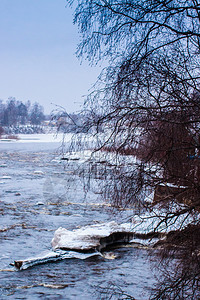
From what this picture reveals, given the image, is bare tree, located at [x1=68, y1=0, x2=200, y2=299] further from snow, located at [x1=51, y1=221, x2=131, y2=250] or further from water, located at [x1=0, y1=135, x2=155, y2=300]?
snow, located at [x1=51, y1=221, x2=131, y2=250]

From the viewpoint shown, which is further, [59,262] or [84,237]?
[84,237]

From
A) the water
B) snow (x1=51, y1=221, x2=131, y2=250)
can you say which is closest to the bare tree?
the water

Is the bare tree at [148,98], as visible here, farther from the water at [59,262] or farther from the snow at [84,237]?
the snow at [84,237]

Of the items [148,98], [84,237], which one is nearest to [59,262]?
[84,237]

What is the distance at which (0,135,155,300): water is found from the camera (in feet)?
19.4

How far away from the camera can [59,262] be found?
7.20 meters

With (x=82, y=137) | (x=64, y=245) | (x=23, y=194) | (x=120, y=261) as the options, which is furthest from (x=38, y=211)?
(x=82, y=137)

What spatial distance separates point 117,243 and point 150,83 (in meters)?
5.56

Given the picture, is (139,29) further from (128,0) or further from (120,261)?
(120,261)

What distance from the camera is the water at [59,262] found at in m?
5.91

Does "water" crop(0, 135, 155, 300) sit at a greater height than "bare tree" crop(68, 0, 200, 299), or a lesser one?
lesser

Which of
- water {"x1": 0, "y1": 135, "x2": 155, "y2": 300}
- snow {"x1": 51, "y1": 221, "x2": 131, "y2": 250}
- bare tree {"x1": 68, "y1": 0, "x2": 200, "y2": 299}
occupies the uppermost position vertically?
bare tree {"x1": 68, "y1": 0, "x2": 200, "y2": 299}

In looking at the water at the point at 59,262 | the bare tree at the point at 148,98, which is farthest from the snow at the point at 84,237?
the bare tree at the point at 148,98

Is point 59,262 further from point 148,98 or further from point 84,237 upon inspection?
point 148,98
